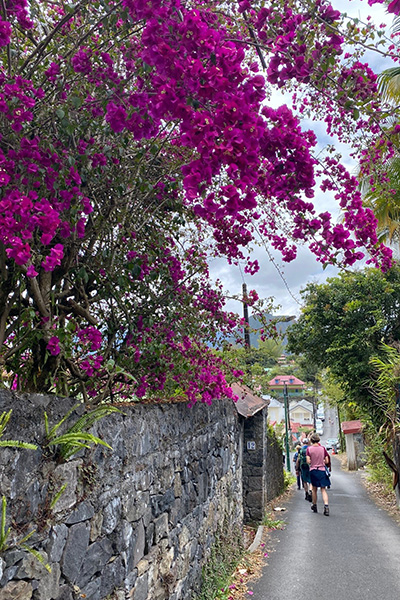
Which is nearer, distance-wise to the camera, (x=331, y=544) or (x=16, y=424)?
(x=16, y=424)

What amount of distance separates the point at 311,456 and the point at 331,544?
7.74 ft

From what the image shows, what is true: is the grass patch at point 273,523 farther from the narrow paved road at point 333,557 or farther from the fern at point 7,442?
the fern at point 7,442

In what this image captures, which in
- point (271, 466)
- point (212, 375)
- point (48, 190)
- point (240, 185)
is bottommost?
point (271, 466)

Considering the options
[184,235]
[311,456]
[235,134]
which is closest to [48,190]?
[235,134]

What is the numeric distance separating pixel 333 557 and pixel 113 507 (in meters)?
5.13

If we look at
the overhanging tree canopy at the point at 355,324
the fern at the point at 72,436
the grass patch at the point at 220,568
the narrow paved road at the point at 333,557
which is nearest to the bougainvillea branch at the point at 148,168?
the fern at the point at 72,436

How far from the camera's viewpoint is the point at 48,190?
8.73 feet

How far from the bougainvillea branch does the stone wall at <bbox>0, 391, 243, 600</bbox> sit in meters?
0.44

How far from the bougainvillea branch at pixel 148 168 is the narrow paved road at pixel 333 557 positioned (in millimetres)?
2899

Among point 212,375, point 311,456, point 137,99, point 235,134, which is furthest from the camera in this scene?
point 311,456

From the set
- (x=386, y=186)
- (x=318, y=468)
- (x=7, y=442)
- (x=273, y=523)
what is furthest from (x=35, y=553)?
(x=318, y=468)

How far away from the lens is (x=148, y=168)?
3.55 meters

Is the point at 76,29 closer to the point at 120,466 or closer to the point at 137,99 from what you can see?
the point at 137,99

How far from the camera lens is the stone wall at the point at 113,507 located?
2.16 metres
